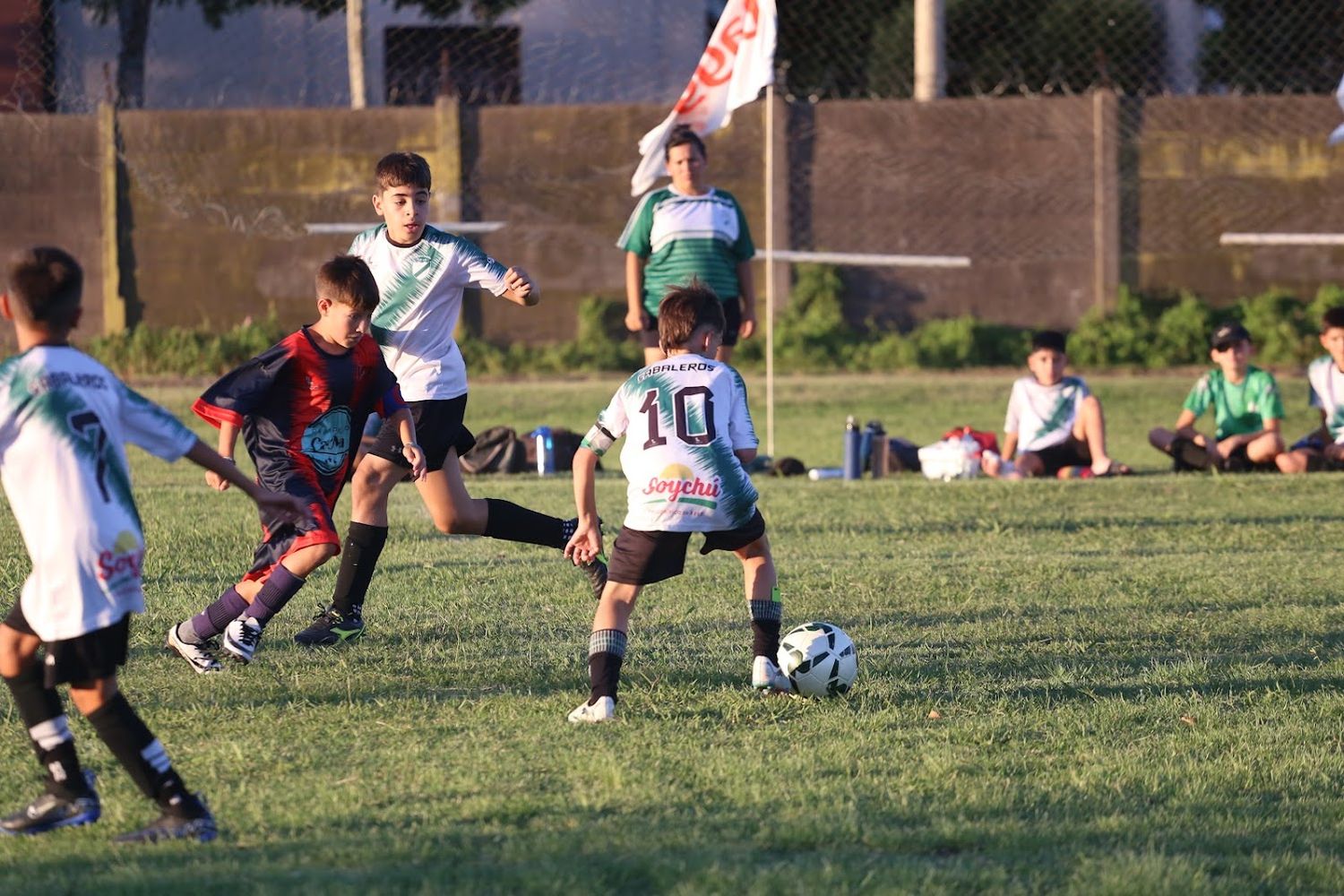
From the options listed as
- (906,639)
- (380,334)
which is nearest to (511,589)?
(380,334)

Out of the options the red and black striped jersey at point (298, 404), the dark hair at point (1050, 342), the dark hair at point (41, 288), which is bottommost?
the red and black striped jersey at point (298, 404)

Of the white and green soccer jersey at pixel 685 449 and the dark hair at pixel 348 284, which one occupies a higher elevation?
the dark hair at pixel 348 284

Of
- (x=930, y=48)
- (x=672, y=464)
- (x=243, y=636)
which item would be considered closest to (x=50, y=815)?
(x=243, y=636)

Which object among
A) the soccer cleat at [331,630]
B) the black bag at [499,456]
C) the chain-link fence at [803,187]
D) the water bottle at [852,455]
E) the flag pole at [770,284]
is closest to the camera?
the soccer cleat at [331,630]

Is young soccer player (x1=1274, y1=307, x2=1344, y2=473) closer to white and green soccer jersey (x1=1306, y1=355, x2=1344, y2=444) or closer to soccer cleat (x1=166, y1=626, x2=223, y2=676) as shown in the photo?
white and green soccer jersey (x1=1306, y1=355, x2=1344, y2=444)

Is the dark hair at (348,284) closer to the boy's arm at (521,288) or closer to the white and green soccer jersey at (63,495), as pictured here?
the boy's arm at (521,288)

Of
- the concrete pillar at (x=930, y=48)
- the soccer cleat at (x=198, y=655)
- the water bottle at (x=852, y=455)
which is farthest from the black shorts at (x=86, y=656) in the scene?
the concrete pillar at (x=930, y=48)

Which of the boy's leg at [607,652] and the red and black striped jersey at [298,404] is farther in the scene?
the red and black striped jersey at [298,404]

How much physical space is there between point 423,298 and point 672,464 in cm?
180

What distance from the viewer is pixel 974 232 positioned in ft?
58.3

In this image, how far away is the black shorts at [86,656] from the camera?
393 centimetres

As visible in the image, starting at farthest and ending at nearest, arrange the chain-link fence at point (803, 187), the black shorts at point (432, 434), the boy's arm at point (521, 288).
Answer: the chain-link fence at point (803, 187)
the black shorts at point (432, 434)
the boy's arm at point (521, 288)

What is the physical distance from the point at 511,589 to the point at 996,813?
349 cm

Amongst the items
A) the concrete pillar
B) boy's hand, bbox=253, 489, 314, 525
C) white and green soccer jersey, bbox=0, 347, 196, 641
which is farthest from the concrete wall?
white and green soccer jersey, bbox=0, 347, 196, 641
